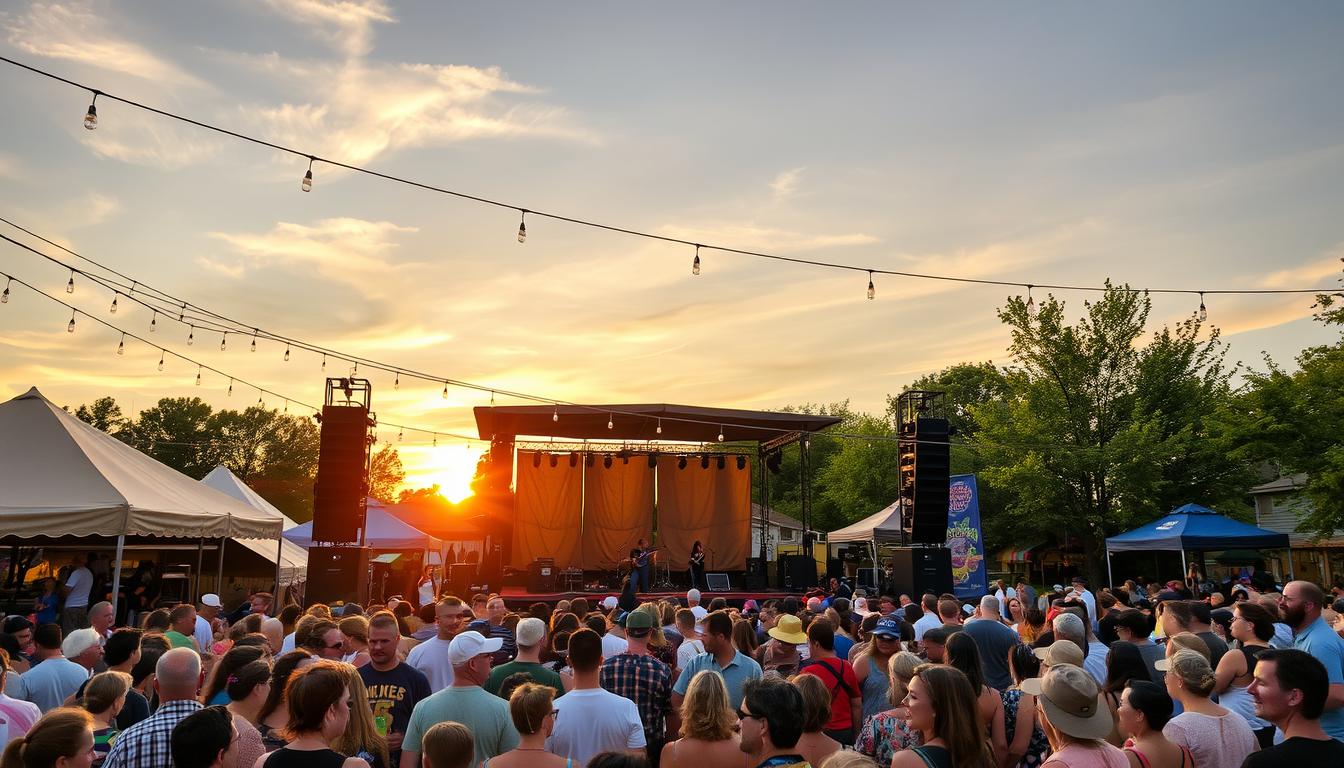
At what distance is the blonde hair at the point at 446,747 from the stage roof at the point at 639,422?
57.4 feet

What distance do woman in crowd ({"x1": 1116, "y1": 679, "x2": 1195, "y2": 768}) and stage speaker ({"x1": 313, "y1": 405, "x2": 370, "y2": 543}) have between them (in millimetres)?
13399

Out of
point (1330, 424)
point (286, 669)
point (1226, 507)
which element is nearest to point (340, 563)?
point (286, 669)

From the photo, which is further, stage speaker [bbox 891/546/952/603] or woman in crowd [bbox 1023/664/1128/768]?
stage speaker [bbox 891/546/952/603]

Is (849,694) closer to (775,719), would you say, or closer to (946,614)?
(775,719)

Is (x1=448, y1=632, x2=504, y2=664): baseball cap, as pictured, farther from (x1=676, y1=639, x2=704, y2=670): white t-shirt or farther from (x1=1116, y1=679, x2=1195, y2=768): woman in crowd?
(x1=1116, y1=679, x2=1195, y2=768): woman in crowd

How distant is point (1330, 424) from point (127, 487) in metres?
22.8

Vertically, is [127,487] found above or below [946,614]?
above

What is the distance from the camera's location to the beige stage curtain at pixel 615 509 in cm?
2472

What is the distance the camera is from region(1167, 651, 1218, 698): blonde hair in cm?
355

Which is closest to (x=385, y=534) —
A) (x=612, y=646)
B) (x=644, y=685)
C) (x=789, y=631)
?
(x=612, y=646)

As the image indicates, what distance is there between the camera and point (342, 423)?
49.1 feet

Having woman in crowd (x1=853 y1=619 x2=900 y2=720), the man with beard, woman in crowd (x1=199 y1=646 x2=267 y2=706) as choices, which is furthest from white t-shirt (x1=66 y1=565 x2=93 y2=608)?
the man with beard

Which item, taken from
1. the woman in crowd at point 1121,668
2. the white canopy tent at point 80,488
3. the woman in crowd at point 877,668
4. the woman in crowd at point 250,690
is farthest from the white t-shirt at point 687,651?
the white canopy tent at point 80,488

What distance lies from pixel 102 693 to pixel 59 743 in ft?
3.72
